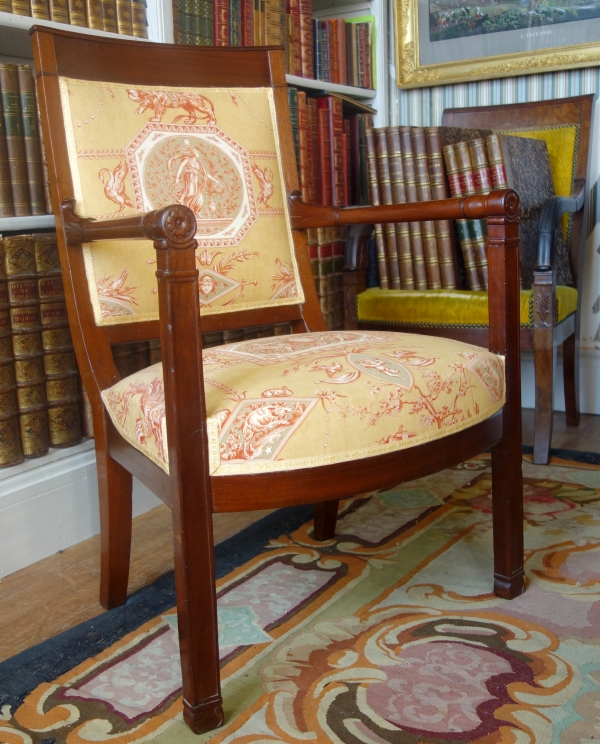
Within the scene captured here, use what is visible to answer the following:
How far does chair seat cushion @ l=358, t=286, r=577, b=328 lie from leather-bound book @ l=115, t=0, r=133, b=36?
877mm

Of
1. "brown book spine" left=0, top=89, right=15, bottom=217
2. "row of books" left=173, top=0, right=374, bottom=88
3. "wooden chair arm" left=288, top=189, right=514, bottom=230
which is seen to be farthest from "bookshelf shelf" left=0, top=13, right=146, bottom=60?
"wooden chair arm" left=288, top=189, right=514, bottom=230

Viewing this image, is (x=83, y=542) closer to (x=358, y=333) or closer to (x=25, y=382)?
(x=25, y=382)

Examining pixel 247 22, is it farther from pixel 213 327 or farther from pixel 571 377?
pixel 571 377

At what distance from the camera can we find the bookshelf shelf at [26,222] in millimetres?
1505

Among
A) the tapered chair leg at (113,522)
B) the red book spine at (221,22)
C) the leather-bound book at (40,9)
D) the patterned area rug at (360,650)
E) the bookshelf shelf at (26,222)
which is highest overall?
the red book spine at (221,22)

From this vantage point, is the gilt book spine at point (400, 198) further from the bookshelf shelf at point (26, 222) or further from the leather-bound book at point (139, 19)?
the bookshelf shelf at point (26, 222)

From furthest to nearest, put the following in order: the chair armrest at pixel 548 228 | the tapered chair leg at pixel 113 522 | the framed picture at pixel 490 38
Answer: the framed picture at pixel 490 38 → the chair armrest at pixel 548 228 → the tapered chair leg at pixel 113 522

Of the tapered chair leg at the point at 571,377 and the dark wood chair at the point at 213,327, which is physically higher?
the dark wood chair at the point at 213,327

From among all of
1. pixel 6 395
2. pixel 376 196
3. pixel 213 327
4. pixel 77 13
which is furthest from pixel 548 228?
pixel 6 395

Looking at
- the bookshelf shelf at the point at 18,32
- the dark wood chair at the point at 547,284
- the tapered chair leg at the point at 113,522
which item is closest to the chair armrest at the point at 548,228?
the dark wood chair at the point at 547,284

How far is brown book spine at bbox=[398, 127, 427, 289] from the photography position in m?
2.10

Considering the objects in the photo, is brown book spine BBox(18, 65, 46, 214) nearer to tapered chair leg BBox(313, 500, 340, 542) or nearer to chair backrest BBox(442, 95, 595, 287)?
tapered chair leg BBox(313, 500, 340, 542)

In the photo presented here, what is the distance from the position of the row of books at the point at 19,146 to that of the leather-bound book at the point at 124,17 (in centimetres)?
26

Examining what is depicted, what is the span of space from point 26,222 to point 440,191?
43.3 inches
